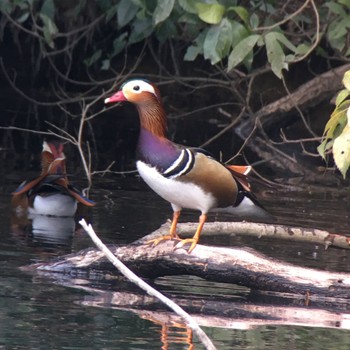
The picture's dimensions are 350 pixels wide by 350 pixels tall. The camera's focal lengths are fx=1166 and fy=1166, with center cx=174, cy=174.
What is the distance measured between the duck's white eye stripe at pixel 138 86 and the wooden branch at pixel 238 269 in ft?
2.83

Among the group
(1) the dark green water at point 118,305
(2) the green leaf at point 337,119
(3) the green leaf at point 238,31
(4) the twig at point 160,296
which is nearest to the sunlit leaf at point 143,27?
(1) the dark green water at point 118,305

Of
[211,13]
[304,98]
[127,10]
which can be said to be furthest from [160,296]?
[304,98]

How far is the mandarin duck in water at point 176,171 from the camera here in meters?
5.66

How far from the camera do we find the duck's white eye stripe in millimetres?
5852

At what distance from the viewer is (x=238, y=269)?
5277 mm

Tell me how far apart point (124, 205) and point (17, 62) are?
864 cm

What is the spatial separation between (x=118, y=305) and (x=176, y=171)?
2.70 feet

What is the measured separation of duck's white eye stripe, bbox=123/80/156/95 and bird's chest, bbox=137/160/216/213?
1.28 feet

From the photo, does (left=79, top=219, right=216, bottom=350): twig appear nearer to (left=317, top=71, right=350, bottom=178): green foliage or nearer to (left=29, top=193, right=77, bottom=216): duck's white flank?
(left=317, top=71, right=350, bottom=178): green foliage

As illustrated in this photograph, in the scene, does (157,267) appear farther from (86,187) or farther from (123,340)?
(86,187)

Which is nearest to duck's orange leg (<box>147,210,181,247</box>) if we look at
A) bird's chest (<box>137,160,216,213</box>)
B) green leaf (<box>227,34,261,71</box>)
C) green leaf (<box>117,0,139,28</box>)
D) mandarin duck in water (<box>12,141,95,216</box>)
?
Result: bird's chest (<box>137,160,216,213</box>)

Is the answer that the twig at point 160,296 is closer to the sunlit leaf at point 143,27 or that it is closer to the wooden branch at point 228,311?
the wooden branch at point 228,311

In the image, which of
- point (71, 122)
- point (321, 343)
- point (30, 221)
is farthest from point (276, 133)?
point (321, 343)

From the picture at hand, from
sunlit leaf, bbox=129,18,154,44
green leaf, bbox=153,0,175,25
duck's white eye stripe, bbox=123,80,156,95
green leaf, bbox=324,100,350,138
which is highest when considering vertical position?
sunlit leaf, bbox=129,18,154,44
